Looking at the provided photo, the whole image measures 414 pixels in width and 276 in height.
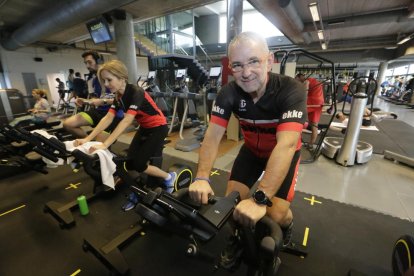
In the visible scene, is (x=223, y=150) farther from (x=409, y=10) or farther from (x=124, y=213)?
(x=409, y=10)

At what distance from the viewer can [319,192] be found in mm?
2508

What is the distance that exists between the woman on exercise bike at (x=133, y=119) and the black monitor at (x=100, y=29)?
4277 mm

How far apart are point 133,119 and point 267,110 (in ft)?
4.34

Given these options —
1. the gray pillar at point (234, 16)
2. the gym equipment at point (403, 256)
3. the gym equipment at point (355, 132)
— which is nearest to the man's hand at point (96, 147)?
the gym equipment at point (403, 256)

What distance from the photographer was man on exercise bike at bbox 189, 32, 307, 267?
98 cm

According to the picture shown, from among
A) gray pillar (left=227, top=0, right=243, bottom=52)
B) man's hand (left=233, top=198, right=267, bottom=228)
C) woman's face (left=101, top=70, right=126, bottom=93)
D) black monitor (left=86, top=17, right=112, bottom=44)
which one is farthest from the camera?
black monitor (left=86, top=17, right=112, bottom=44)

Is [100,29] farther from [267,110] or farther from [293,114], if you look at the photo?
[293,114]

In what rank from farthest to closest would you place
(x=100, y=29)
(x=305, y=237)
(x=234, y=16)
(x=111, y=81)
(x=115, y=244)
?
1. (x=100, y=29)
2. (x=234, y=16)
3. (x=111, y=81)
4. (x=305, y=237)
5. (x=115, y=244)

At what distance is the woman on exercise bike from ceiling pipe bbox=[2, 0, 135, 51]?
2969 millimetres

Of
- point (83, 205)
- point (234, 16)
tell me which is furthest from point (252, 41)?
point (234, 16)

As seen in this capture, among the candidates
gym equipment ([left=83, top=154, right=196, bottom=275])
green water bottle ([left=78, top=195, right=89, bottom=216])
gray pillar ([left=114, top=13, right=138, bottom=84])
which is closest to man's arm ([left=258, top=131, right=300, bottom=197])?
gym equipment ([left=83, top=154, right=196, bottom=275])

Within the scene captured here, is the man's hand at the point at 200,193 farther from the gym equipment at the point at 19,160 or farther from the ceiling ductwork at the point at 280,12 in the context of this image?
the ceiling ductwork at the point at 280,12

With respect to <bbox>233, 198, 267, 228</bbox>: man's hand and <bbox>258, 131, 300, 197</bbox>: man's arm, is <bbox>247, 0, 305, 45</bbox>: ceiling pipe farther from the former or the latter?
<bbox>233, 198, 267, 228</bbox>: man's hand

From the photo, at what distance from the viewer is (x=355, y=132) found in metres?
3.07
